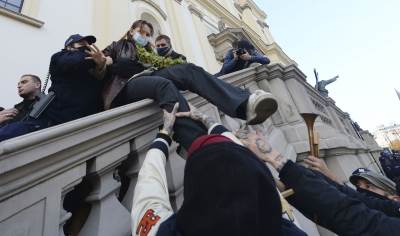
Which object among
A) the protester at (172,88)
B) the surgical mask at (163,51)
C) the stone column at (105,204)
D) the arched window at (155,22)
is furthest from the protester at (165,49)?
the arched window at (155,22)

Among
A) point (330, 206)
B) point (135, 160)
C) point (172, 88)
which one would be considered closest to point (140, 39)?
point (172, 88)

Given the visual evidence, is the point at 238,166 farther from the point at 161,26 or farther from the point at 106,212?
the point at 161,26

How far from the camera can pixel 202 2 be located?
1095 cm

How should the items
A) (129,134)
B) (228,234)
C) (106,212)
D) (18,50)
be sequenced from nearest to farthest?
(228,234) < (106,212) < (129,134) < (18,50)

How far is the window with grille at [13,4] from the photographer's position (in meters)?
4.29

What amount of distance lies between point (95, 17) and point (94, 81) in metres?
4.23

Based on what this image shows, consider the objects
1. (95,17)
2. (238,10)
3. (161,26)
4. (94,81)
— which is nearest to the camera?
(94,81)

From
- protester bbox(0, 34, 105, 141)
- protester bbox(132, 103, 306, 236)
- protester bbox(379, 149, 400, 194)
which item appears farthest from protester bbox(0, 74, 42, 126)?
protester bbox(379, 149, 400, 194)

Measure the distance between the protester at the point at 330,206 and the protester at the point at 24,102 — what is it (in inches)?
81.9

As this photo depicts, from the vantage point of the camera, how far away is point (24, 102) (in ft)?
7.21

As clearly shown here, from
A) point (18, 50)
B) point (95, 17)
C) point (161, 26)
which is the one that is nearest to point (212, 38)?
point (161, 26)

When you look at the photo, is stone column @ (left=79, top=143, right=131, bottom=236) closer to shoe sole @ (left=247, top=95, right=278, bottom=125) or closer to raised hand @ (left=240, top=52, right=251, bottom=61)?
shoe sole @ (left=247, top=95, right=278, bottom=125)

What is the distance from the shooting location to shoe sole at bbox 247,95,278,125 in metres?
1.62

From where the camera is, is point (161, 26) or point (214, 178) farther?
point (161, 26)
